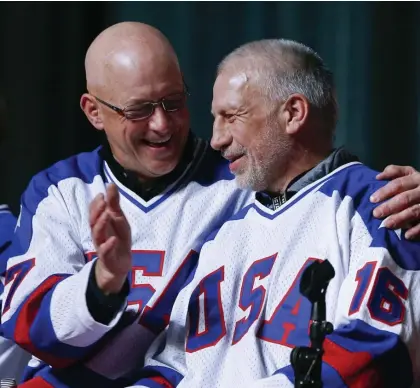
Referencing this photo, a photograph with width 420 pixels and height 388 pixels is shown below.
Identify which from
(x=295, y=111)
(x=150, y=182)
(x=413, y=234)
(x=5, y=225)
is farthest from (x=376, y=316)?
(x=5, y=225)

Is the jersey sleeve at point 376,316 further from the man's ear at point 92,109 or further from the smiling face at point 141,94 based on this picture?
the man's ear at point 92,109

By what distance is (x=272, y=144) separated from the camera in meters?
2.79

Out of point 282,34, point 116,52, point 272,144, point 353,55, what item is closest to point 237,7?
point 282,34

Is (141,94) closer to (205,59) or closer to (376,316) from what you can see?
(376,316)

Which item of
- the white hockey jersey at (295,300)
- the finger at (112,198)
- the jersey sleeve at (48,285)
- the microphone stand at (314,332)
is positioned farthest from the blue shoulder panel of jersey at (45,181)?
the microphone stand at (314,332)

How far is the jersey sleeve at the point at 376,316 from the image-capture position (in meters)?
2.42

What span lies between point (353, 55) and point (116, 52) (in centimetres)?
108

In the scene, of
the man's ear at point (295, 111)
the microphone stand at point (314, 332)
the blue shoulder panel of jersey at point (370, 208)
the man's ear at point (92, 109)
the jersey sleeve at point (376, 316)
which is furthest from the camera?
the man's ear at point (92, 109)

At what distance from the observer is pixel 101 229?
2.55 m

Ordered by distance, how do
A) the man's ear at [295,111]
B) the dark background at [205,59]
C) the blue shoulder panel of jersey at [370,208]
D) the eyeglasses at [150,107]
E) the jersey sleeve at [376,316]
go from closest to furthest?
the jersey sleeve at [376,316] < the blue shoulder panel of jersey at [370,208] < the man's ear at [295,111] < the eyeglasses at [150,107] < the dark background at [205,59]

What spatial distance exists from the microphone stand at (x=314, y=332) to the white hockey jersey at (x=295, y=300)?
0.77 ft

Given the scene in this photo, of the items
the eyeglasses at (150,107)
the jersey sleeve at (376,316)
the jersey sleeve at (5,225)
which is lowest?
the jersey sleeve at (5,225)

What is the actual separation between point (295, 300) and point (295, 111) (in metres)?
0.46

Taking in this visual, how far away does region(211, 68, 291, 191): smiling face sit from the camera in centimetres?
279
